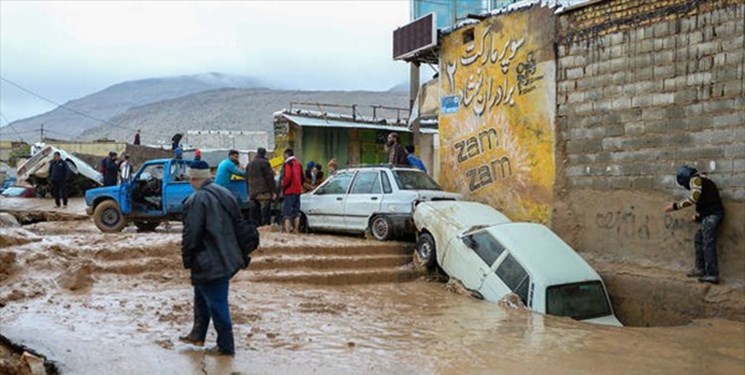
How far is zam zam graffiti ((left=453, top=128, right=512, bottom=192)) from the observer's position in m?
11.9

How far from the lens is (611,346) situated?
6.32 metres

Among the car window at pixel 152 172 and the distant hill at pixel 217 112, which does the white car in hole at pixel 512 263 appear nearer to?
the car window at pixel 152 172

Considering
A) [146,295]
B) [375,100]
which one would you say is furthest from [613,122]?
[375,100]

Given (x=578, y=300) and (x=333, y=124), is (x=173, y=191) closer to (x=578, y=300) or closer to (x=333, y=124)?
(x=578, y=300)

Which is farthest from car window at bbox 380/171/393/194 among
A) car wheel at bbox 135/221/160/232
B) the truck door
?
car wheel at bbox 135/221/160/232

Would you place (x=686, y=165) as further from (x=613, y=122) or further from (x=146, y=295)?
(x=146, y=295)

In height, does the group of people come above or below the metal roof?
below

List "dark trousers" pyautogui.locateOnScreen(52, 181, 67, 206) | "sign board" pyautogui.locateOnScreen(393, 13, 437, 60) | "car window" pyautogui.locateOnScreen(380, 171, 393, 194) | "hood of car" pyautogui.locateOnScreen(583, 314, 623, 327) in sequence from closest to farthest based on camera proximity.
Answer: "hood of car" pyautogui.locateOnScreen(583, 314, 623, 327), "car window" pyautogui.locateOnScreen(380, 171, 393, 194), "sign board" pyautogui.locateOnScreen(393, 13, 437, 60), "dark trousers" pyautogui.locateOnScreen(52, 181, 67, 206)

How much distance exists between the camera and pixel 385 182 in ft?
36.0

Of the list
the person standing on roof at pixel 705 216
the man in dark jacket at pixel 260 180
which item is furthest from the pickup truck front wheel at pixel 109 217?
the person standing on roof at pixel 705 216

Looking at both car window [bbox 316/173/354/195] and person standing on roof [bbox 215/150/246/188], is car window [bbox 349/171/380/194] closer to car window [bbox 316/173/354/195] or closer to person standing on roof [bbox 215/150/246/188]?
car window [bbox 316/173/354/195]

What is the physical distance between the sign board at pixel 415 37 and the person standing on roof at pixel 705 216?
667 cm

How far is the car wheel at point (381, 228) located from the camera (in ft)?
34.9

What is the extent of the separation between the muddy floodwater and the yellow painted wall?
282 cm
